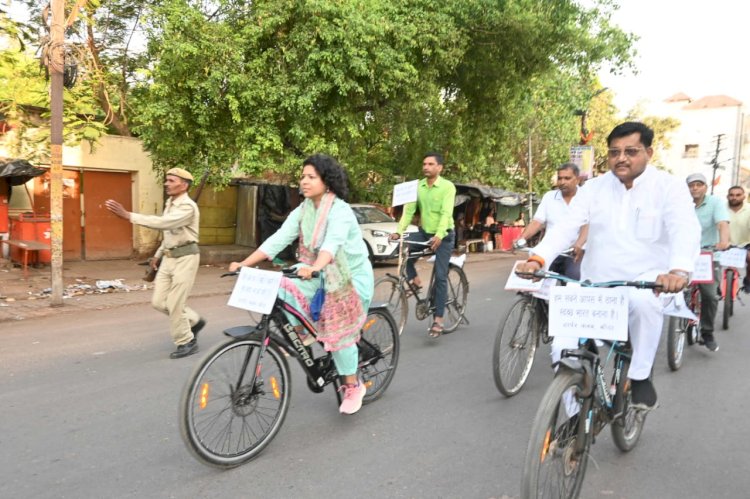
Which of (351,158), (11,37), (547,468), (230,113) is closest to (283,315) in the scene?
(547,468)

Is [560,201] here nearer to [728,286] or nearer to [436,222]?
[436,222]

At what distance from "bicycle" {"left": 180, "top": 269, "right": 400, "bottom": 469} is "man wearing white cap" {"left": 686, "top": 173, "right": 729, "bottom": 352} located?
4573 millimetres

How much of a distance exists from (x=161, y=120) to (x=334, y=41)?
3702 millimetres

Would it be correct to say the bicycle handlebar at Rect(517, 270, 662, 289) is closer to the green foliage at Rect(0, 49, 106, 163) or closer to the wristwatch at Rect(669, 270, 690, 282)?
the wristwatch at Rect(669, 270, 690, 282)

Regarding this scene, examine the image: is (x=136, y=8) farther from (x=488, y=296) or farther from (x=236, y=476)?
(x=236, y=476)

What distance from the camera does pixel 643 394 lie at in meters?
3.06

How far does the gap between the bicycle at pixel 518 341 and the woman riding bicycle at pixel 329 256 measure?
127cm

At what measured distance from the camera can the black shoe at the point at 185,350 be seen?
5.52m

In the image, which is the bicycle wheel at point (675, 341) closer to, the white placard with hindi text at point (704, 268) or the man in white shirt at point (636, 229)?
the white placard with hindi text at point (704, 268)

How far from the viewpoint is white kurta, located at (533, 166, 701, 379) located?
284 cm

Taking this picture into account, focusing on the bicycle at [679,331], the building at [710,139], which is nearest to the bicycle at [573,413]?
the bicycle at [679,331]

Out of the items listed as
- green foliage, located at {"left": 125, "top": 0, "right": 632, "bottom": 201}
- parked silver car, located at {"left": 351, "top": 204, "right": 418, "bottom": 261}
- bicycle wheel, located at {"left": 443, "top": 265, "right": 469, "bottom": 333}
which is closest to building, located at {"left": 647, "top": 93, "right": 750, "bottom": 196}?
green foliage, located at {"left": 125, "top": 0, "right": 632, "bottom": 201}

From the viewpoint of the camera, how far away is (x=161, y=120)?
1097 centimetres

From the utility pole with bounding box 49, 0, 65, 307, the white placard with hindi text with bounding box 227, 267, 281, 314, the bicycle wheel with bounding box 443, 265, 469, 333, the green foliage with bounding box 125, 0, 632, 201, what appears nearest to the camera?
the white placard with hindi text with bounding box 227, 267, 281, 314
